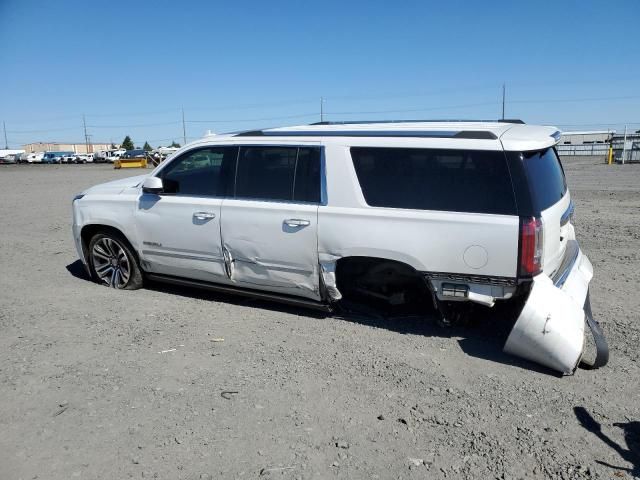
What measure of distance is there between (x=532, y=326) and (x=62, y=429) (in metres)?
3.36

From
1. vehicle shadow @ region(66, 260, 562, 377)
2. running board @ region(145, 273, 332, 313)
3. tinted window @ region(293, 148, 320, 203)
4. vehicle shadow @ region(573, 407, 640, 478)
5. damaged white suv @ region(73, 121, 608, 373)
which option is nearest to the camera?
vehicle shadow @ region(573, 407, 640, 478)

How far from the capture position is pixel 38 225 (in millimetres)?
11188

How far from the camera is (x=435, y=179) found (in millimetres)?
4402

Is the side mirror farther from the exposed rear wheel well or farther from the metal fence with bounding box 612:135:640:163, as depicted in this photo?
the metal fence with bounding box 612:135:640:163

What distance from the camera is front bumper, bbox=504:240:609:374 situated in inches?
154

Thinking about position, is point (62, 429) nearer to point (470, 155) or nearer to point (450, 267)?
point (450, 267)

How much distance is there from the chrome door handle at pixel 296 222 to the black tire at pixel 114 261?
2.14 m

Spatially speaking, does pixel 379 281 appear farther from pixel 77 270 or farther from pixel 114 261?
pixel 77 270

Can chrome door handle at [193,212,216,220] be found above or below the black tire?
above

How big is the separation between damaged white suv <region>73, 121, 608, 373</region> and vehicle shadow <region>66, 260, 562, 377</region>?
225 millimetres

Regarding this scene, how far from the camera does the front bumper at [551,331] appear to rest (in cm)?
390

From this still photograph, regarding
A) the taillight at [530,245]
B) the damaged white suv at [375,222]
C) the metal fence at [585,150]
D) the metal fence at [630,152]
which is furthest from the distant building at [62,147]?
the taillight at [530,245]

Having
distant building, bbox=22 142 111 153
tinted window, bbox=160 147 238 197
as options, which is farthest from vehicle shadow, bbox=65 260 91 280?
distant building, bbox=22 142 111 153

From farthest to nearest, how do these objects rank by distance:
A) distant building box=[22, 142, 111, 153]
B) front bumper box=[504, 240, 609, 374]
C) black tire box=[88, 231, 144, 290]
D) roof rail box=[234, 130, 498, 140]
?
distant building box=[22, 142, 111, 153] → black tire box=[88, 231, 144, 290] → roof rail box=[234, 130, 498, 140] → front bumper box=[504, 240, 609, 374]
